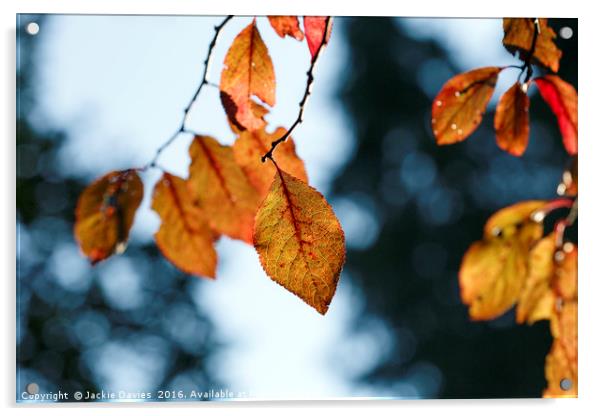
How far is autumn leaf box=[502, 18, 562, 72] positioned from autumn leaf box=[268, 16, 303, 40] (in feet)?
0.98

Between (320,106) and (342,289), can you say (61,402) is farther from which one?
(320,106)

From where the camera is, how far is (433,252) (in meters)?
1.54

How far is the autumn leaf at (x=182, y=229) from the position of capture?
0.73m

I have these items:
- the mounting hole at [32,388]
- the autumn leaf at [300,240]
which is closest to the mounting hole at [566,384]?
the autumn leaf at [300,240]

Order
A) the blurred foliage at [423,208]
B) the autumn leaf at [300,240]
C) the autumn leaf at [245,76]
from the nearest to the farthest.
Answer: the autumn leaf at [300,240]
the autumn leaf at [245,76]
the blurred foliage at [423,208]

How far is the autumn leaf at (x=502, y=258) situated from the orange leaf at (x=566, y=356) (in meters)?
0.26

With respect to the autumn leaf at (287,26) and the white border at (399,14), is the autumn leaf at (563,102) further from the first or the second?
the autumn leaf at (287,26)

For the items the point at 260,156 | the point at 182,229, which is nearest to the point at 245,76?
the point at 260,156

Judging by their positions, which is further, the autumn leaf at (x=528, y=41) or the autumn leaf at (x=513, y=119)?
the autumn leaf at (x=528, y=41)

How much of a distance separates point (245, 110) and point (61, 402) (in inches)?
27.0

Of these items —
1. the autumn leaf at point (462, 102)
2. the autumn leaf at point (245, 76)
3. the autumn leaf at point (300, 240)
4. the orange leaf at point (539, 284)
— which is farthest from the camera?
the orange leaf at point (539, 284)

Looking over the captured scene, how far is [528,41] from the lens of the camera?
2.92 ft

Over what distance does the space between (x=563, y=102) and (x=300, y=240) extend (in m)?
0.68

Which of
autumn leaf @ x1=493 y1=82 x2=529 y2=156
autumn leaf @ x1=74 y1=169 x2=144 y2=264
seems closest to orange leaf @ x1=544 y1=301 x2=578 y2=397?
autumn leaf @ x1=493 y1=82 x2=529 y2=156
